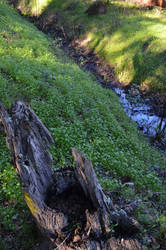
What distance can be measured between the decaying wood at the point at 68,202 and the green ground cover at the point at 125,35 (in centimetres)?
1201

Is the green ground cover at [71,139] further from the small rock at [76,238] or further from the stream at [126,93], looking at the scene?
the stream at [126,93]

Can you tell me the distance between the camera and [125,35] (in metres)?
19.4

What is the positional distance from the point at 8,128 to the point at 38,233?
2342 mm

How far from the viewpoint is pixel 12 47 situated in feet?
44.3

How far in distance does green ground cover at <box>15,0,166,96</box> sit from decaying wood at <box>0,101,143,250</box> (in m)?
12.0

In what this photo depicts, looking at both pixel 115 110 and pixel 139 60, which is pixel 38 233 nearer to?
pixel 115 110

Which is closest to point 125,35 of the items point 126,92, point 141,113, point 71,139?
point 126,92

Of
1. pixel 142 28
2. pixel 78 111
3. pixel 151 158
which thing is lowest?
pixel 151 158

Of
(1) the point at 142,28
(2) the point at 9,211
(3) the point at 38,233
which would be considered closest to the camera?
(3) the point at 38,233

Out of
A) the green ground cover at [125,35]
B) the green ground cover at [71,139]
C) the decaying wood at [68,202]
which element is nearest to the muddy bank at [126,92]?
the green ground cover at [125,35]

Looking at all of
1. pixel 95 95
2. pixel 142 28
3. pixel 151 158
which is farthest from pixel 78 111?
pixel 142 28

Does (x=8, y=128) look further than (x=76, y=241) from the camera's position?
Yes

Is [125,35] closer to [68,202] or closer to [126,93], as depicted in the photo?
[126,93]

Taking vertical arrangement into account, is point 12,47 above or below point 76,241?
above
